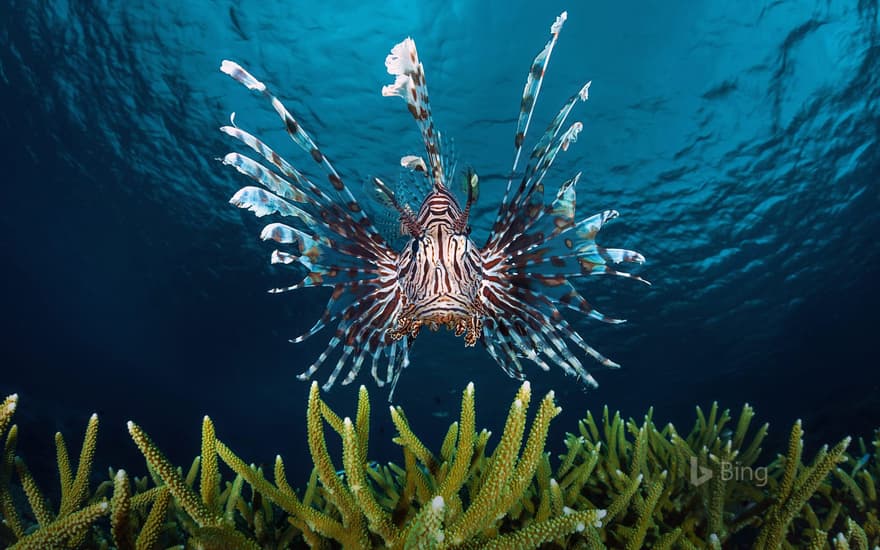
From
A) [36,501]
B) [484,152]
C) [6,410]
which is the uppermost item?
[484,152]

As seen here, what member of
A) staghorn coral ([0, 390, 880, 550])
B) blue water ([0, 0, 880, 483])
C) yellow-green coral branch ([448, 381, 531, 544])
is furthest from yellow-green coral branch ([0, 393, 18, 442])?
blue water ([0, 0, 880, 483])

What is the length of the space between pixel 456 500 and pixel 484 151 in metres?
11.7

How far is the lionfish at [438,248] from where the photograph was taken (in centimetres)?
300

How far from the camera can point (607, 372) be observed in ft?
110

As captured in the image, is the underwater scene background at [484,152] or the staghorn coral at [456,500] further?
the underwater scene background at [484,152]

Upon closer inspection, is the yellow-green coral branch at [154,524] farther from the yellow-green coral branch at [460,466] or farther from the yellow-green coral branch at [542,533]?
the yellow-green coral branch at [542,533]

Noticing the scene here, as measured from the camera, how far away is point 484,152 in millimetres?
12883

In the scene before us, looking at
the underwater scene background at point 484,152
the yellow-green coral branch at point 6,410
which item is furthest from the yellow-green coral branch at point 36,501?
the underwater scene background at point 484,152

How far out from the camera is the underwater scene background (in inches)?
397

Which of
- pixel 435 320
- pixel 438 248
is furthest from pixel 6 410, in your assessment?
pixel 438 248

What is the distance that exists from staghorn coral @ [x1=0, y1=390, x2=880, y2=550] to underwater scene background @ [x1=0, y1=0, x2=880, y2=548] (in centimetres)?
905

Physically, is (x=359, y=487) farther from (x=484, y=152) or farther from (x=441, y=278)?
(x=484, y=152)

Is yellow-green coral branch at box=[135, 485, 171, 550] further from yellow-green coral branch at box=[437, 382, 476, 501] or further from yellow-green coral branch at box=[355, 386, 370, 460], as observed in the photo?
yellow-green coral branch at box=[437, 382, 476, 501]

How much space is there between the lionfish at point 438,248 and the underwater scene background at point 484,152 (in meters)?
7.44
